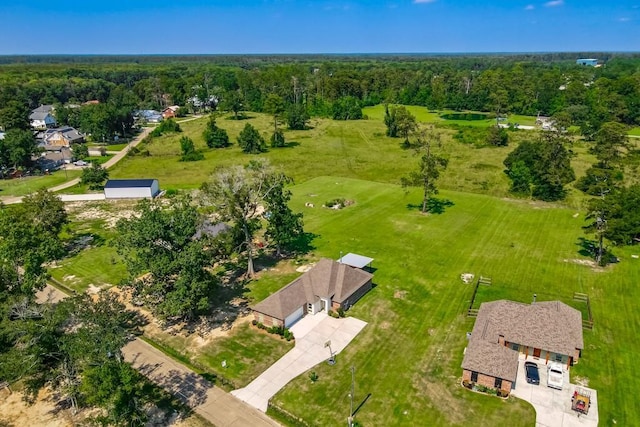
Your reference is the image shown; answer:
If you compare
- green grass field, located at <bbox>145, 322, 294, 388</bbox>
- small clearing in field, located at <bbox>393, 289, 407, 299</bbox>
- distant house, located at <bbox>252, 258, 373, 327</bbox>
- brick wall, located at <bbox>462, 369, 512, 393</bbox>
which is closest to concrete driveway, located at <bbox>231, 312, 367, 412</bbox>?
green grass field, located at <bbox>145, 322, 294, 388</bbox>

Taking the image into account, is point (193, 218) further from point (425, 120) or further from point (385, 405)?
point (425, 120)

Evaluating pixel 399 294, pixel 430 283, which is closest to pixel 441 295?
pixel 430 283

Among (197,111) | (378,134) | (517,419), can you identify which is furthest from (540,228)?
(197,111)

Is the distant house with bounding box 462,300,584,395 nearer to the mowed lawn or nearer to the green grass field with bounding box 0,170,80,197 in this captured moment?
the mowed lawn

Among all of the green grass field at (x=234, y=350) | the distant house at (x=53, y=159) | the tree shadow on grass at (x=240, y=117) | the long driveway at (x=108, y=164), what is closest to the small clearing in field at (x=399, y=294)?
the green grass field at (x=234, y=350)

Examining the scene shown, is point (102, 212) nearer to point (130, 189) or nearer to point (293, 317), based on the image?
point (130, 189)
